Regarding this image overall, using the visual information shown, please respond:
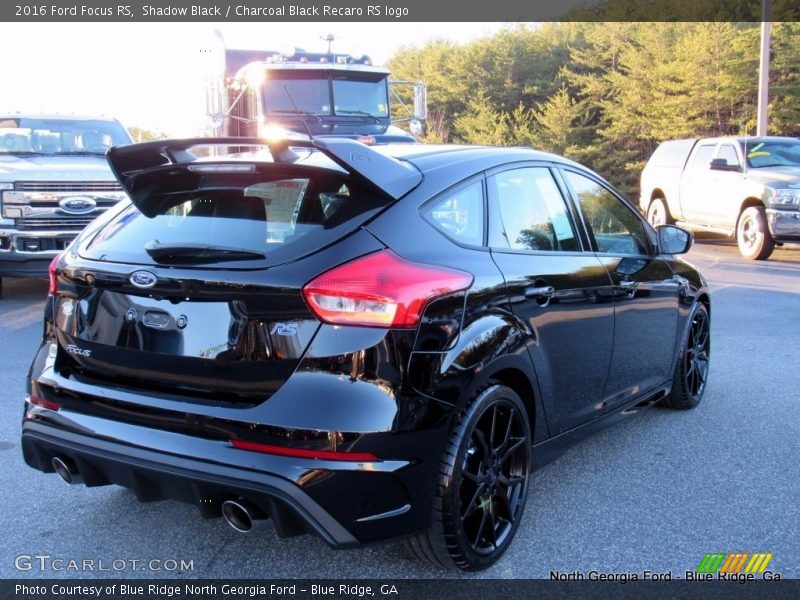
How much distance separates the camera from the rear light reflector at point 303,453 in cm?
263

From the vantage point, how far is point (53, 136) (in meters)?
10.1

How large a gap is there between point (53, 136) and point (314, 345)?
28.5 ft

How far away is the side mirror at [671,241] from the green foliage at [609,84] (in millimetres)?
29212

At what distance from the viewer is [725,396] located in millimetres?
5723

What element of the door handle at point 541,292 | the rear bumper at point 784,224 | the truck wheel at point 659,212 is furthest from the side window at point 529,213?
the truck wheel at point 659,212

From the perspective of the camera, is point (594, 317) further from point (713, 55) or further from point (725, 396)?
point (713, 55)

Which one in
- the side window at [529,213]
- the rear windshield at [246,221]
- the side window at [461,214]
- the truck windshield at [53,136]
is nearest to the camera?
the rear windshield at [246,221]

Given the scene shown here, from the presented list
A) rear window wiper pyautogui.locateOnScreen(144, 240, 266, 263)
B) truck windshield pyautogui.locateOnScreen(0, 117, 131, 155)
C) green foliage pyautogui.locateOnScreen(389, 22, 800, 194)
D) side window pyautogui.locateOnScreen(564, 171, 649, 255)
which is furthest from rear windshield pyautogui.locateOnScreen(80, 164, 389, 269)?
green foliage pyautogui.locateOnScreen(389, 22, 800, 194)

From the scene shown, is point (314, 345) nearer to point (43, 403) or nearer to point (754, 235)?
point (43, 403)

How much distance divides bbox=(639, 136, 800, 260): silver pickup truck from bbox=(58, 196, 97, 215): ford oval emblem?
996 centimetres

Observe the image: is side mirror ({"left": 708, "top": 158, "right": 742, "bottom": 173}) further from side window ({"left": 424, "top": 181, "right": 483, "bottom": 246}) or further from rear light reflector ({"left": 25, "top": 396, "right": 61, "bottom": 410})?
rear light reflector ({"left": 25, "top": 396, "right": 61, "bottom": 410})

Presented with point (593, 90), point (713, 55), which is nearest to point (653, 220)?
point (713, 55)

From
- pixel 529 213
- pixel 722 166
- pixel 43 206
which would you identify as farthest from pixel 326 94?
pixel 529 213

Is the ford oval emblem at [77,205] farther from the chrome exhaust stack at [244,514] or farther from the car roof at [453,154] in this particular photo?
the chrome exhaust stack at [244,514]
